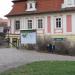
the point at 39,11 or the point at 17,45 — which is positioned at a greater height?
the point at 39,11

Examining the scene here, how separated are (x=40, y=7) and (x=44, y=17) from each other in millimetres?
1612

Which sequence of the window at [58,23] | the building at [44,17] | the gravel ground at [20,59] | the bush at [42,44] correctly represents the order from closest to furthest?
the gravel ground at [20,59]
the bush at [42,44]
the building at [44,17]
the window at [58,23]

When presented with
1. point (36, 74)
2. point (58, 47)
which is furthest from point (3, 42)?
point (36, 74)

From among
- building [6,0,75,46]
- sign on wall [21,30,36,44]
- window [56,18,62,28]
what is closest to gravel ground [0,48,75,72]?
sign on wall [21,30,36,44]

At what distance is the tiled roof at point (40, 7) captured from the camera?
52.5m

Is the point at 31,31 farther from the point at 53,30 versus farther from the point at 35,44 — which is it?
the point at 53,30

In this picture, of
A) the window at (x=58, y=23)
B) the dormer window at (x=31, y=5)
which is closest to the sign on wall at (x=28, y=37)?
the window at (x=58, y=23)

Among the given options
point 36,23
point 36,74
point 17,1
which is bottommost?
point 36,74

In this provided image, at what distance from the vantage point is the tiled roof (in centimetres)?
5247

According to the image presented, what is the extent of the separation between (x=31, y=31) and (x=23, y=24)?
8580 mm

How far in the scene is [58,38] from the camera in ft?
170

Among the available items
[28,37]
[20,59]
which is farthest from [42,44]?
[20,59]

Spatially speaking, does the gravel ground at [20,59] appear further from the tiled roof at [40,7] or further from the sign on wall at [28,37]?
the tiled roof at [40,7]

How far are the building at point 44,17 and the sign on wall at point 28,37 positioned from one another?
12.6 ft
